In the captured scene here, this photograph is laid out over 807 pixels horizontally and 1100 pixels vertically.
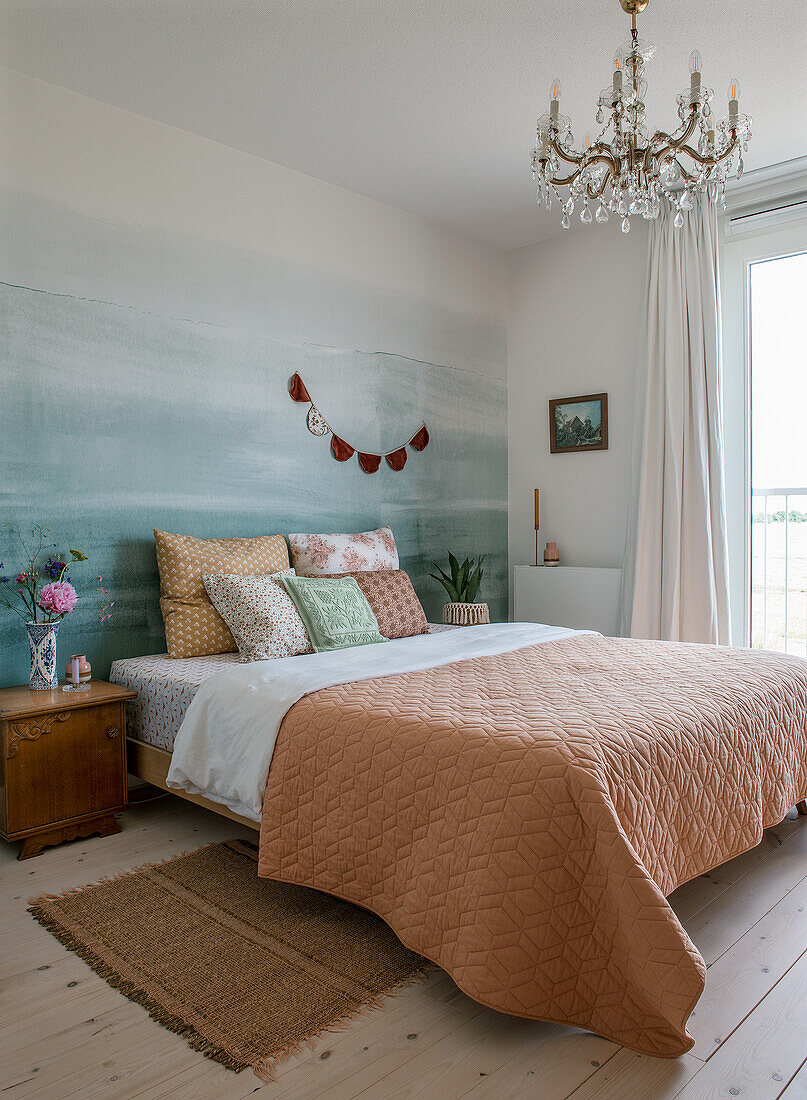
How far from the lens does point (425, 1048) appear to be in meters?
1.58

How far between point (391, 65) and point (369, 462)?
5.92 ft

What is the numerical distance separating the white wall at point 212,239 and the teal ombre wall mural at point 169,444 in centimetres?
12

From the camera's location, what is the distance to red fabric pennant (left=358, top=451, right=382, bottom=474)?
406cm

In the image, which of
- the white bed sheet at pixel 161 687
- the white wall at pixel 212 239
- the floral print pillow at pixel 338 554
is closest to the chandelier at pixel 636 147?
the white wall at pixel 212 239

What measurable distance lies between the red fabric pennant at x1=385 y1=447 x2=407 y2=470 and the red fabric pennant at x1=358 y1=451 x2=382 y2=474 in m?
0.08

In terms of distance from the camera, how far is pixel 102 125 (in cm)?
309

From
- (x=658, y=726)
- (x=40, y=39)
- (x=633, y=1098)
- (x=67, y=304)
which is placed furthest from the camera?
(x=67, y=304)

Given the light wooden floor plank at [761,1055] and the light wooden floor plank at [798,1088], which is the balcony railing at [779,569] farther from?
the light wooden floor plank at [798,1088]

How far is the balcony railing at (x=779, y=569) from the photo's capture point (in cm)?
392

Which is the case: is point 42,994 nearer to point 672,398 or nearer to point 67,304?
point 67,304

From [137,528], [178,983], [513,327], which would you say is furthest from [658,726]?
[513,327]

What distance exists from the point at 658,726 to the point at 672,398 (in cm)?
254

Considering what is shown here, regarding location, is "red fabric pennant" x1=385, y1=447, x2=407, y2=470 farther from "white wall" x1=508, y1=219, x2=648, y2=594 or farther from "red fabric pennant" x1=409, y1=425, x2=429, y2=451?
"white wall" x1=508, y1=219, x2=648, y2=594

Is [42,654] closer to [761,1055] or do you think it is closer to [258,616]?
[258,616]
